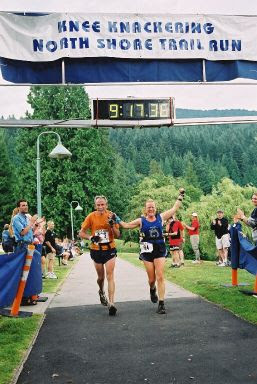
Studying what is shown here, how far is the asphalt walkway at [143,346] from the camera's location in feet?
17.7

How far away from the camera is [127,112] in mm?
11914

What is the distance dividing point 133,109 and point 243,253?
4.05 meters

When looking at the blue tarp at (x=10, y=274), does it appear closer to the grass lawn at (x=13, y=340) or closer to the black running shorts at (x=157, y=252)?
the grass lawn at (x=13, y=340)

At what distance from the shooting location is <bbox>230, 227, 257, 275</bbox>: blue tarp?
35.7 feet

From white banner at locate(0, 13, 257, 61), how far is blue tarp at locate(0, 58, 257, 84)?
0.86ft

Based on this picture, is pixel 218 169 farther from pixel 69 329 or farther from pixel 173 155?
pixel 69 329

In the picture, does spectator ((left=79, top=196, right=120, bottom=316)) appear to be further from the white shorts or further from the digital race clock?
the white shorts

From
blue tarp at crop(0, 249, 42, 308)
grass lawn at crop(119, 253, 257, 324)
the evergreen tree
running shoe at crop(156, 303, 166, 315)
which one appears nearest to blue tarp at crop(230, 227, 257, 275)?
grass lawn at crop(119, 253, 257, 324)

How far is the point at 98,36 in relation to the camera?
39.2 ft

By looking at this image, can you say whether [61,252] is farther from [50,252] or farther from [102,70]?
[102,70]

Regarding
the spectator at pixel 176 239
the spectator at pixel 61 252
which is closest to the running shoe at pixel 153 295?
the spectator at pixel 176 239

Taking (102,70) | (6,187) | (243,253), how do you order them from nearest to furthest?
1. (243,253)
2. (102,70)
3. (6,187)

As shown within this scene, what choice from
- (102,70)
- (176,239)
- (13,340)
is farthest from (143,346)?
(176,239)

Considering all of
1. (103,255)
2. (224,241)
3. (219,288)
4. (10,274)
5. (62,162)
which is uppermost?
(62,162)
